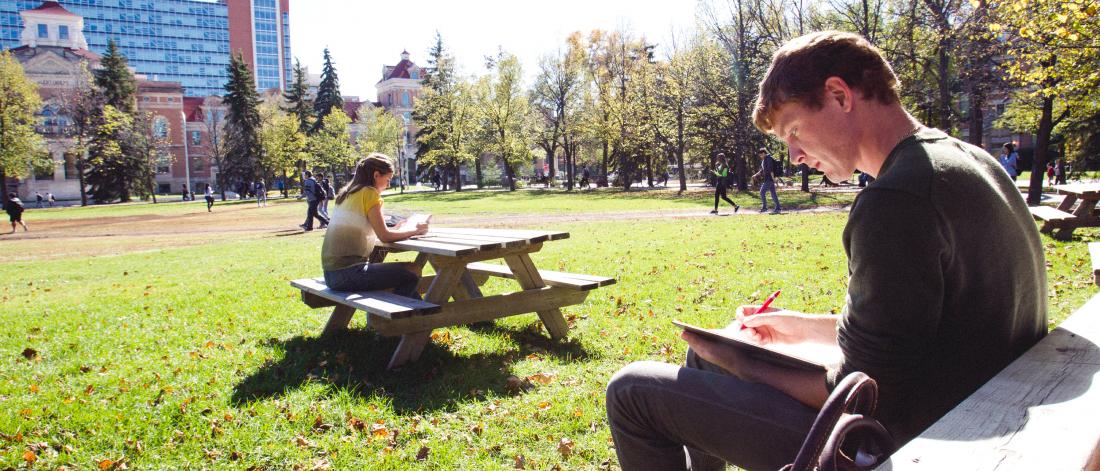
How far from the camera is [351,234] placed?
18.4ft

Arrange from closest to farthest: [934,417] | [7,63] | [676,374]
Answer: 1. [934,417]
2. [676,374]
3. [7,63]

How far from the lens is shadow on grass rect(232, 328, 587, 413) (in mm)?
4535

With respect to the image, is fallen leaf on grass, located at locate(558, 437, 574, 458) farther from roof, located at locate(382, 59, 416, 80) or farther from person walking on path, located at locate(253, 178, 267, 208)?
roof, located at locate(382, 59, 416, 80)

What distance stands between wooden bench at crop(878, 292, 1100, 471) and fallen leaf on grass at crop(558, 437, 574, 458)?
237 centimetres

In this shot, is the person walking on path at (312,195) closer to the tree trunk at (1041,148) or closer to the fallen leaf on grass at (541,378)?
the fallen leaf on grass at (541,378)

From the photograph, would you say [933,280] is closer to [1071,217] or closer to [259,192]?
[1071,217]

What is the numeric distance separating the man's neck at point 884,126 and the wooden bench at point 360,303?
337 centimetres

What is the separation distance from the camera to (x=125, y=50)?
126 m

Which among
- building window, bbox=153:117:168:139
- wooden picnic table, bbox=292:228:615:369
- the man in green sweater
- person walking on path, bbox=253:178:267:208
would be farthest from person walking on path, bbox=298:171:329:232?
building window, bbox=153:117:168:139

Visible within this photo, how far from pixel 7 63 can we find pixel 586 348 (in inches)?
2271

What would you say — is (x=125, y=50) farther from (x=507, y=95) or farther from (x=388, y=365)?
(x=388, y=365)

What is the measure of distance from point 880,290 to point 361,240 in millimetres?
4720

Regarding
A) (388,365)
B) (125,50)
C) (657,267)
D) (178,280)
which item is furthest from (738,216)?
(125,50)

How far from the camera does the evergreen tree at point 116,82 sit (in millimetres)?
59438
